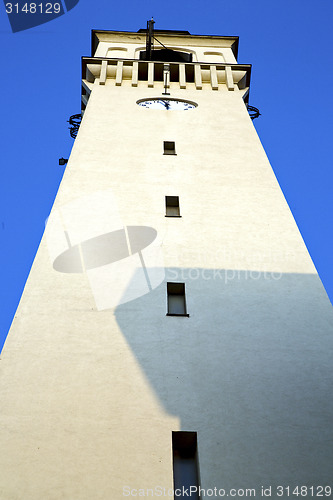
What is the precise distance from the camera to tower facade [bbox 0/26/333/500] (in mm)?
8219

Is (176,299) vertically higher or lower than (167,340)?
higher

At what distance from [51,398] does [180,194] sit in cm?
649

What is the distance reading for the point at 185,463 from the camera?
338 inches

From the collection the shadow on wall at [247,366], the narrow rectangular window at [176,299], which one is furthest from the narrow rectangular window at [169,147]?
the narrow rectangular window at [176,299]

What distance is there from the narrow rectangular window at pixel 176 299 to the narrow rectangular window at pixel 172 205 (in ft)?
8.73

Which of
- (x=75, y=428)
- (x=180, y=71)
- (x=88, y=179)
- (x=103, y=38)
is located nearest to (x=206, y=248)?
(x=88, y=179)

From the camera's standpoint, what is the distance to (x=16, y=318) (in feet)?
34.3

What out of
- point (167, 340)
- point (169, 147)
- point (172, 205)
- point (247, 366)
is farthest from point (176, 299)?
point (169, 147)

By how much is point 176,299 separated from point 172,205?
3.32 meters

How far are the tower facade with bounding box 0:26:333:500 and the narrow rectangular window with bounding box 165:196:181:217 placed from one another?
4 cm

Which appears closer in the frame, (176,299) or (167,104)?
(176,299)

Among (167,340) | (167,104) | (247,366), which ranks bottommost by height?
(247,366)

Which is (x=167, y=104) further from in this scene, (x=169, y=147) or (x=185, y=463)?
(x=185, y=463)

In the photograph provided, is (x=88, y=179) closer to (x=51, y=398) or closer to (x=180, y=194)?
(x=180, y=194)
